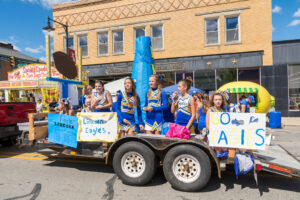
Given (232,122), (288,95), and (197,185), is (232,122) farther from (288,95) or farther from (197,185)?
(288,95)

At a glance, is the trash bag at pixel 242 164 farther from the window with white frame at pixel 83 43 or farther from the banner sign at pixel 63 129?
the window with white frame at pixel 83 43

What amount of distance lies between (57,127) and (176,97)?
260 cm

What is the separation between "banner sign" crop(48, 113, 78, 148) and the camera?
4145 mm

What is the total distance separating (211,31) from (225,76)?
3.39m

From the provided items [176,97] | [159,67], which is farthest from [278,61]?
[176,97]

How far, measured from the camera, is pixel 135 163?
3.69 m

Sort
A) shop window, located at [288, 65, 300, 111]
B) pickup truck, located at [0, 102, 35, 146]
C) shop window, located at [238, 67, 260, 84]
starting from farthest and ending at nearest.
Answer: shop window, located at [238, 67, 260, 84] → shop window, located at [288, 65, 300, 111] → pickup truck, located at [0, 102, 35, 146]

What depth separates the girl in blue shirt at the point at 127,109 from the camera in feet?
13.7

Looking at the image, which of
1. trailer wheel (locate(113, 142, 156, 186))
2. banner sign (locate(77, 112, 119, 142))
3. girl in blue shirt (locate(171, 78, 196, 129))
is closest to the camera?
trailer wheel (locate(113, 142, 156, 186))

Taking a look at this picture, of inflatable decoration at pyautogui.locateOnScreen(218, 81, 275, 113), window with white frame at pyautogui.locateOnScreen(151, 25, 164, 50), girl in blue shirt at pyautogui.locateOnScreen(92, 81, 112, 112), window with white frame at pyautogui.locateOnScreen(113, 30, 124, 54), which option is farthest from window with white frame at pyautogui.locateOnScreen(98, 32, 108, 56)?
girl in blue shirt at pyautogui.locateOnScreen(92, 81, 112, 112)

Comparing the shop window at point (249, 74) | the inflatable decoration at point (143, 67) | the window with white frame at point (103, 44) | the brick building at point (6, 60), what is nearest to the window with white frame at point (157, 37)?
the window with white frame at point (103, 44)

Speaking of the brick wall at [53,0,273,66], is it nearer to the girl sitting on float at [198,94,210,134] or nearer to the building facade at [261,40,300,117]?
A: the building facade at [261,40,300,117]

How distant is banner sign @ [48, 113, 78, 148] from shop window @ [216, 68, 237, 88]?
12560 millimetres

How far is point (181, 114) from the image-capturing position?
4.17 meters
